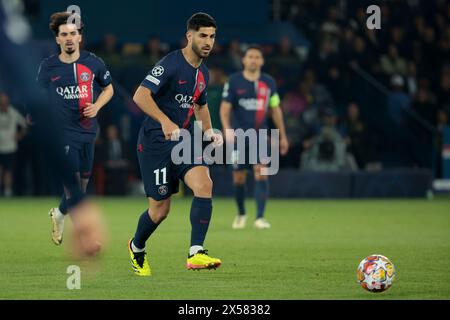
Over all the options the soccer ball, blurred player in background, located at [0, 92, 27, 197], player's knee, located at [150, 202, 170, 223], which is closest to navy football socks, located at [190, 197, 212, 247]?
player's knee, located at [150, 202, 170, 223]

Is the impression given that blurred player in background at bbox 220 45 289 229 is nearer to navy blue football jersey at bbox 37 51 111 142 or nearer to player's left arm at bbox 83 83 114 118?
player's left arm at bbox 83 83 114 118

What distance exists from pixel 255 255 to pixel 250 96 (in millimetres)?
4713

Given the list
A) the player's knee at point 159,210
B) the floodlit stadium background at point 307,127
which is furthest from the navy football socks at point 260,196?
the player's knee at point 159,210

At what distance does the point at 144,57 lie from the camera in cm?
2473

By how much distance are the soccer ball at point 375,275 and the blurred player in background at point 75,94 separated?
464 centimetres

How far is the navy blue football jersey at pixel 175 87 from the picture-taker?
33.3 feet

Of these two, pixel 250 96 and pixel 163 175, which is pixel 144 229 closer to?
pixel 163 175

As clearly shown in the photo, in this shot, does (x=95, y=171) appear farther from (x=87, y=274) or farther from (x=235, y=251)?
(x=87, y=274)

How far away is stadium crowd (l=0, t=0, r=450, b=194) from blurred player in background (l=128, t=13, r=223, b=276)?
12745 mm

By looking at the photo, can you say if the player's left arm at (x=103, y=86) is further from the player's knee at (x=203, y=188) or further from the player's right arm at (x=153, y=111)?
the player's knee at (x=203, y=188)

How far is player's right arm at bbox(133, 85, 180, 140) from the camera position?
9.74m

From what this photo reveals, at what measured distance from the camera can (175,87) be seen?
404 inches

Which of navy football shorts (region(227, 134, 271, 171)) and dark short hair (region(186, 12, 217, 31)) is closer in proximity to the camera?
dark short hair (region(186, 12, 217, 31))

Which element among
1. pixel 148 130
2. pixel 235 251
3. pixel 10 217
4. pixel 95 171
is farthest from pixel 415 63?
pixel 148 130
